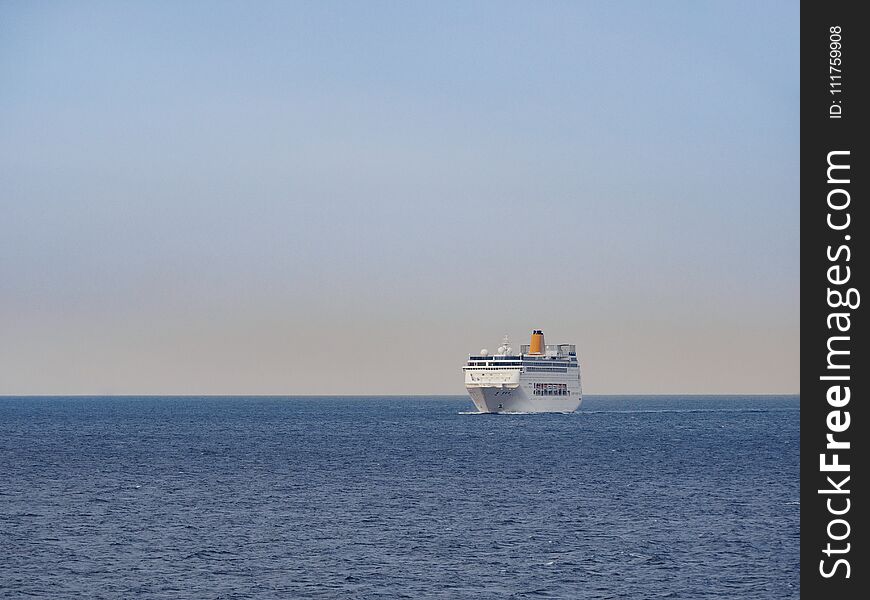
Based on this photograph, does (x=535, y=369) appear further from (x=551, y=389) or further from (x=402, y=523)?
(x=402, y=523)

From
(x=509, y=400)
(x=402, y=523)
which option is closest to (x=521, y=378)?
(x=509, y=400)

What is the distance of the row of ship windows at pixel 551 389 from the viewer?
582 ft

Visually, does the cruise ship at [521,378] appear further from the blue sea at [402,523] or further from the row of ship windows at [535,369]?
the blue sea at [402,523]

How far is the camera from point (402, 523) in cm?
6144

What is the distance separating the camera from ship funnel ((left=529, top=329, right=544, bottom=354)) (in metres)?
182

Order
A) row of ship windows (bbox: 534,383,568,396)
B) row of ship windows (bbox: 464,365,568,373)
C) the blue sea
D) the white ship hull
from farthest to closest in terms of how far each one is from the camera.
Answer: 1. row of ship windows (bbox: 534,383,568,396)
2. row of ship windows (bbox: 464,365,568,373)
3. the white ship hull
4. the blue sea
